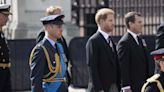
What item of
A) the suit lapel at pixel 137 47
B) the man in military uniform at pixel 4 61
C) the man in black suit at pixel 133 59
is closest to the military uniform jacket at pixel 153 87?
the man in military uniform at pixel 4 61

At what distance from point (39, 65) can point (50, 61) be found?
0.71 ft

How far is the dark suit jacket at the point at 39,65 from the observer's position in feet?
23.6

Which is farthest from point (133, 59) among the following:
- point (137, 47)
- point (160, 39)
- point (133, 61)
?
point (160, 39)

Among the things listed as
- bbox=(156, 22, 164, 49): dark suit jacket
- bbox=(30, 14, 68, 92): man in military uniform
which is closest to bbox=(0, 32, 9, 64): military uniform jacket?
bbox=(30, 14, 68, 92): man in military uniform

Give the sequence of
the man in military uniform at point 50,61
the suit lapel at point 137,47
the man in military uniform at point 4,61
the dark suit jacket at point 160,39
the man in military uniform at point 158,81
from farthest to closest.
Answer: the dark suit jacket at point 160,39, the suit lapel at point 137,47, the man in military uniform at point 4,61, the man in military uniform at point 50,61, the man in military uniform at point 158,81

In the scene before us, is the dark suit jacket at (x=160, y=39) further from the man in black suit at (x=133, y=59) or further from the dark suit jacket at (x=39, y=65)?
the dark suit jacket at (x=39, y=65)

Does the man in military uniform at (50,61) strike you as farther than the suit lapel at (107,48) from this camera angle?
No

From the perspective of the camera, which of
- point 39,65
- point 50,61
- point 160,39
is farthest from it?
point 160,39

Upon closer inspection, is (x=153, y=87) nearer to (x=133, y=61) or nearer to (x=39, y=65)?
(x=39, y=65)

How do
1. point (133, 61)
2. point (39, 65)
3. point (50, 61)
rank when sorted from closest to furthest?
point (39, 65)
point (50, 61)
point (133, 61)

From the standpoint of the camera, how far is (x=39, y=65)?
7.27 m

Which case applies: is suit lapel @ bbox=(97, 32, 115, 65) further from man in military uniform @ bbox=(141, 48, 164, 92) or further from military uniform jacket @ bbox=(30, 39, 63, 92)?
man in military uniform @ bbox=(141, 48, 164, 92)

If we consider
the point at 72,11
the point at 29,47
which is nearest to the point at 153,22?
the point at 72,11

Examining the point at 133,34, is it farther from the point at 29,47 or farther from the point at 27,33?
the point at 27,33
